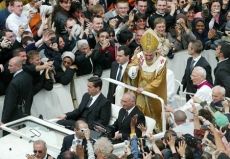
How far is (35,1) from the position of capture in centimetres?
1930

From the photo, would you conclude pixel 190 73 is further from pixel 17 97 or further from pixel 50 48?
pixel 17 97

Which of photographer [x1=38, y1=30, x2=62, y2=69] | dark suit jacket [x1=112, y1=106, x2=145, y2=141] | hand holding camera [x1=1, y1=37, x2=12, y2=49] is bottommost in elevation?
dark suit jacket [x1=112, y1=106, x2=145, y2=141]

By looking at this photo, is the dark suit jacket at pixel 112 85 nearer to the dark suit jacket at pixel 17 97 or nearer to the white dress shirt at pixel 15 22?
the dark suit jacket at pixel 17 97

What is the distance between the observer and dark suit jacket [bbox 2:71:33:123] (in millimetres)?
15602

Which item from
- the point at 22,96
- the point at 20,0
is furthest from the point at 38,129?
the point at 20,0

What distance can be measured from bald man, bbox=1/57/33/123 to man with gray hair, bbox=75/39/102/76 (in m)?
1.52

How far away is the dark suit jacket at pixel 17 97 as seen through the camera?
1560 centimetres

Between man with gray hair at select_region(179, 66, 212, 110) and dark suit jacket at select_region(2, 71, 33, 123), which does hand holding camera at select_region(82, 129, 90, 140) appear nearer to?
dark suit jacket at select_region(2, 71, 33, 123)

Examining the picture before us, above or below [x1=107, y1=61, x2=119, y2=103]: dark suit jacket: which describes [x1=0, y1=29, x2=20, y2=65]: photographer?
above

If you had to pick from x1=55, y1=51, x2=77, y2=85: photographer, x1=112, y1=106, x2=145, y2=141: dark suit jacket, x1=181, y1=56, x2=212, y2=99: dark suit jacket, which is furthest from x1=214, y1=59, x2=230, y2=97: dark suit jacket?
x1=55, y1=51, x2=77, y2=85: photographer

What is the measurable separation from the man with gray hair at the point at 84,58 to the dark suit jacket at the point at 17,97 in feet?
5.00

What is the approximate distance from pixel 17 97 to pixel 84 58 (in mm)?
1916

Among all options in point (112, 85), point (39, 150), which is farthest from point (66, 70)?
point (39, 150)

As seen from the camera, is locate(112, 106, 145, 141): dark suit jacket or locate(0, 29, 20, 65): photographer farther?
locate(0, 29, 20, 65): photographer
